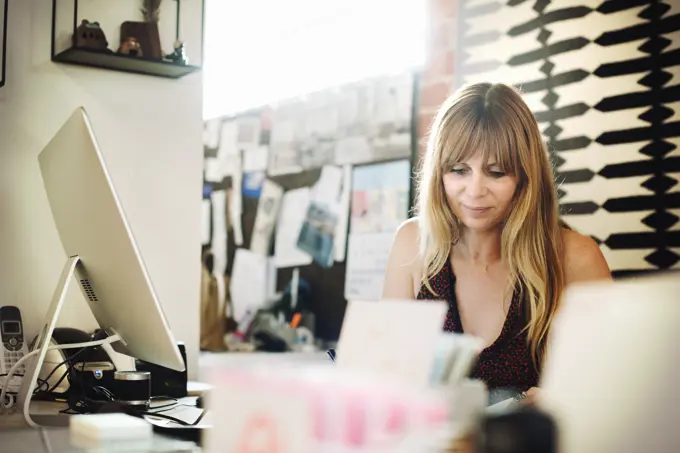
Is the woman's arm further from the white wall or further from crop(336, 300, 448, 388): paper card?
crop(336, 300, 448, 388): paper card

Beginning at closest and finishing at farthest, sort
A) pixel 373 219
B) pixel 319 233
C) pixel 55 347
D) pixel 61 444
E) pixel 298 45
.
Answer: pixel 61 444, pixel 55 347, pixel 373 219, pixel 319 233, pixel 298 45

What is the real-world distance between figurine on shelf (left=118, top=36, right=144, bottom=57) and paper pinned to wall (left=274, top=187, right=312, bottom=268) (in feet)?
5.66

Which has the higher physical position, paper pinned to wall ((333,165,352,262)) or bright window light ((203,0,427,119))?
Answer: bright window light ((203,0,427,119))

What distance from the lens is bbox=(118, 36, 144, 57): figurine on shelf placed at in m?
1.96

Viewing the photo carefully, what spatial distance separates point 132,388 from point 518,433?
1.10 meters

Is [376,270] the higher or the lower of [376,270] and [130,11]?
the lower

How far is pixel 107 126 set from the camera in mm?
2033

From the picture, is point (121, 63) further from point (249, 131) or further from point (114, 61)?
point (249, 131)

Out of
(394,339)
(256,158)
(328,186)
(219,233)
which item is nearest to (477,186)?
(394,339)

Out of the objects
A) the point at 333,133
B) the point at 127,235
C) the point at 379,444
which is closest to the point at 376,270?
the point at 333,133

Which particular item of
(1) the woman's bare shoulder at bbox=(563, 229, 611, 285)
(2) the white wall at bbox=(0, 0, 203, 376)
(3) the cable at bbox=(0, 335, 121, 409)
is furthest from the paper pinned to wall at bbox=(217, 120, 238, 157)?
(3) the cable at bbox=(0, 335, 121, 409)

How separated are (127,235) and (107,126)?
1022mm

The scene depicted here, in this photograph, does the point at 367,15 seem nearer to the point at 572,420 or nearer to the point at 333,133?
the point at 333,133

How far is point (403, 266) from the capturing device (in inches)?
84.0
